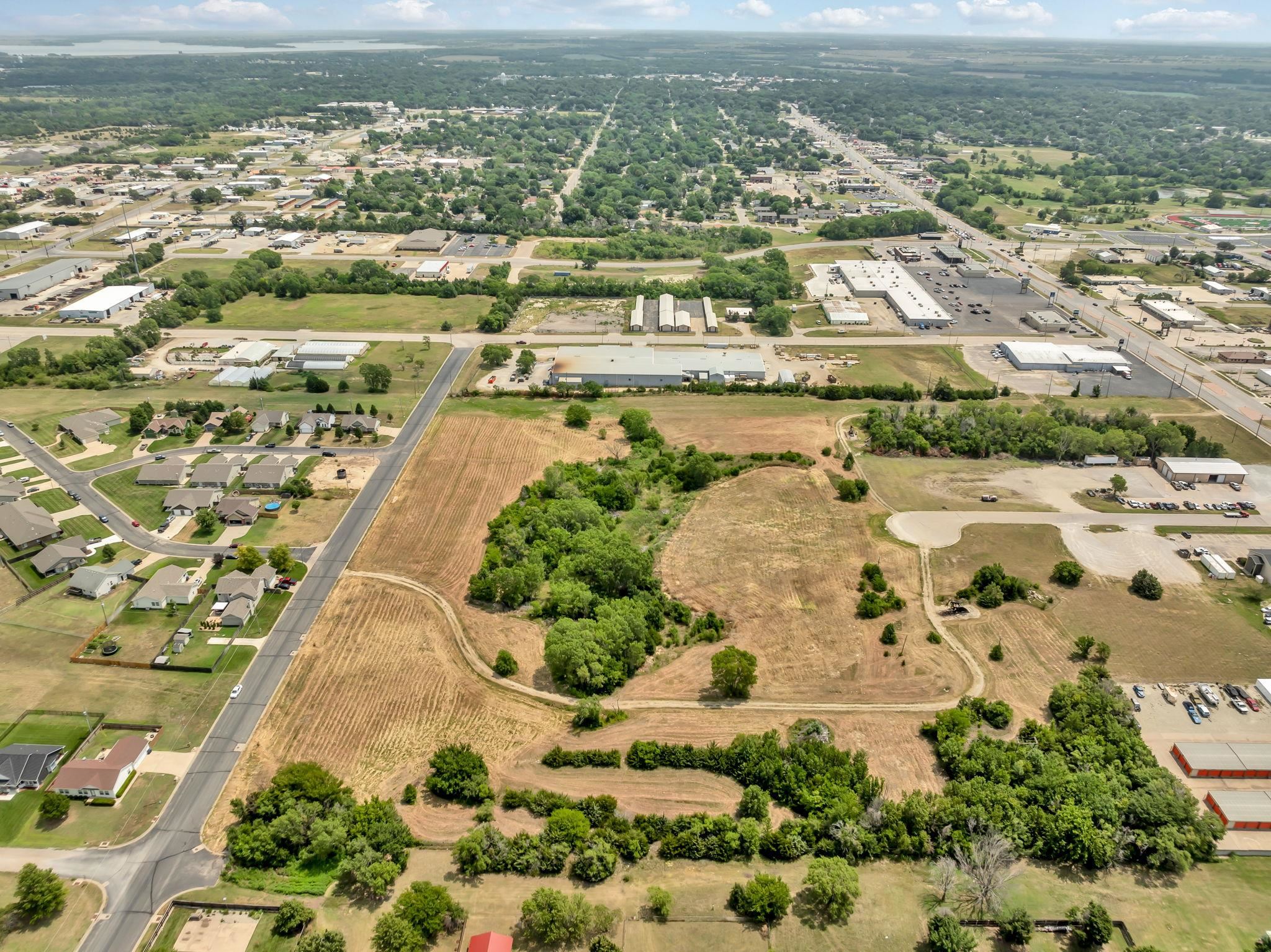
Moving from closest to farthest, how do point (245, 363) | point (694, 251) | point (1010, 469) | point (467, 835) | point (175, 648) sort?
point (467, 835)
point (175, 648)
point (1010, 469)
point (245, 363)
point (694, 251)

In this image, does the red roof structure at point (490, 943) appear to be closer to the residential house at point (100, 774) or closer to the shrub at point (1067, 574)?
the residential house at point (100, 774)

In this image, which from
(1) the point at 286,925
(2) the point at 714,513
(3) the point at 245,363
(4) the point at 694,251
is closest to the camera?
(1) the point at 286,925

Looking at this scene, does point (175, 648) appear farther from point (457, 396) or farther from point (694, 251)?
point (694, 251)

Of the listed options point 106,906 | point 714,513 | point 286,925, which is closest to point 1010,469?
point 714,513

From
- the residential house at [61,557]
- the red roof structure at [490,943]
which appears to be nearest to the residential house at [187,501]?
the residential house at [61,557]

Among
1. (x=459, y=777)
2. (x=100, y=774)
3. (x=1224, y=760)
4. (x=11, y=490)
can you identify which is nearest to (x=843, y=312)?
(x=1224, y=760)

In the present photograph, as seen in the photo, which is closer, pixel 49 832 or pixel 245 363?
pixel 49 832

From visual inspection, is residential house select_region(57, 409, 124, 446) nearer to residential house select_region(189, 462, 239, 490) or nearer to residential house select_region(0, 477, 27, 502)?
residential house select_region(0, 477, 27, 502)
